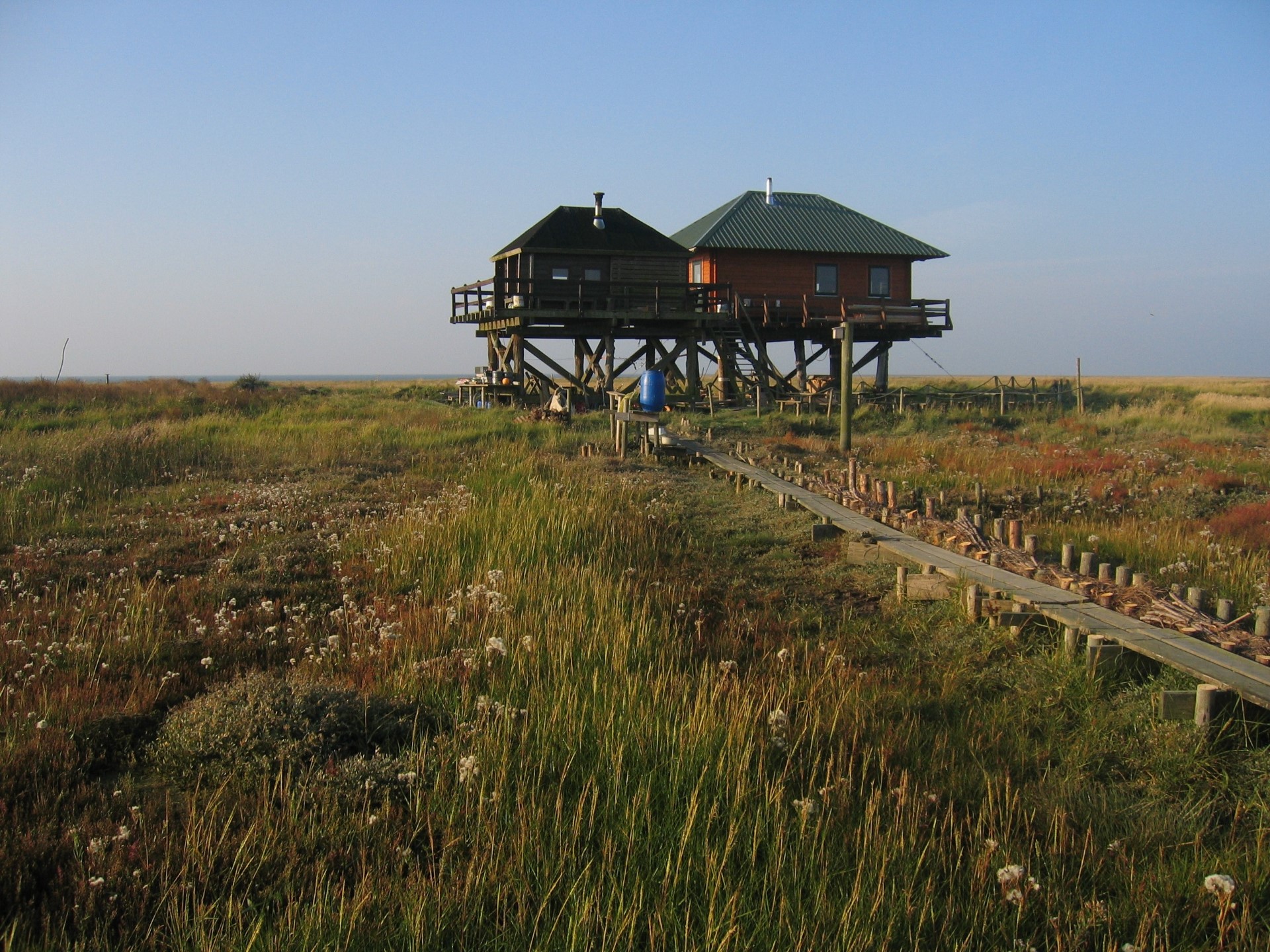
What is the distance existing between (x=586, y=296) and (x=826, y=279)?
1068cm

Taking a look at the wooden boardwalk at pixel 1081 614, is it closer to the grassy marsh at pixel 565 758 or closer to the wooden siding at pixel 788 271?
the grassy marsh at pixel 565 758

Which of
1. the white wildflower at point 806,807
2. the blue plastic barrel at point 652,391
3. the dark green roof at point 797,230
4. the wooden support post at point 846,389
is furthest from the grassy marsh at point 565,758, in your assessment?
the dark green roof at point 797,230

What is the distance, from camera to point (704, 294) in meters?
31.1

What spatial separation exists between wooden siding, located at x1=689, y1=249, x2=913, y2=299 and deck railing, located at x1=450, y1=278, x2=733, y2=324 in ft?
10.3

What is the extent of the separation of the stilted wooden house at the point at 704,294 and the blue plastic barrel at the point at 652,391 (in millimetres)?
5089

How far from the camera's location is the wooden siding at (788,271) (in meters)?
34.1

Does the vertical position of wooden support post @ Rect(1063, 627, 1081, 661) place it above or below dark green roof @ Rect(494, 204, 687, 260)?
below

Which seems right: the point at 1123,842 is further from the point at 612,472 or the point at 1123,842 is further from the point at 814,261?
the point at 814,261

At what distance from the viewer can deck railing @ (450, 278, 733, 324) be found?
27.6 metres

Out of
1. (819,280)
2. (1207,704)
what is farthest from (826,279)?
(1207,704)

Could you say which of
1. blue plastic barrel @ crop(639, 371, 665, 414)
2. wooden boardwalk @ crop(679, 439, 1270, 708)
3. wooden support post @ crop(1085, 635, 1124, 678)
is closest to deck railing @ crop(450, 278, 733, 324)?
blue plastic barrel @ crop(639, 371, 665, 414)

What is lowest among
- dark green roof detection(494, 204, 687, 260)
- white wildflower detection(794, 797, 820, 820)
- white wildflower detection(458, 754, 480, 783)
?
white wildflower detection(794, 797, 820, 820)

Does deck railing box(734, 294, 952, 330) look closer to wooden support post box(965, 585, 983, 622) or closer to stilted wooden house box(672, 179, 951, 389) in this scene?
stilted wooden house box(672, 179, 951, 389)

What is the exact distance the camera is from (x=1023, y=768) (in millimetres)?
5148
